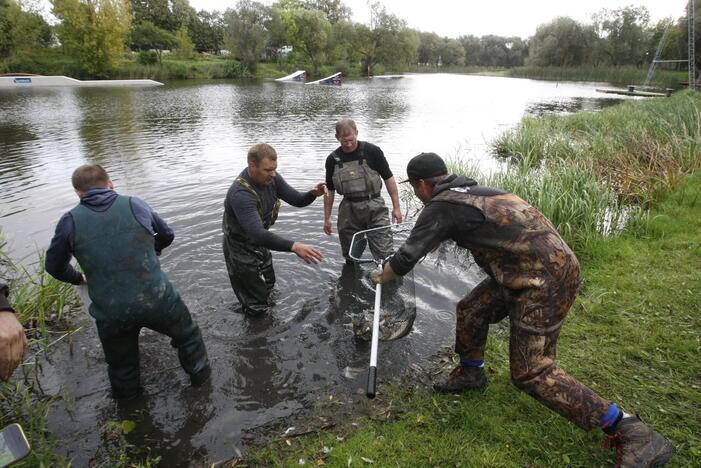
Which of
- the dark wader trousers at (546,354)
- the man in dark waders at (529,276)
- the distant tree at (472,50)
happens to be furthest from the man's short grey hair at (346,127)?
the distant tree at (472,50)

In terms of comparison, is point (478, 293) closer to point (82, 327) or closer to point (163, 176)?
point (82, 327)

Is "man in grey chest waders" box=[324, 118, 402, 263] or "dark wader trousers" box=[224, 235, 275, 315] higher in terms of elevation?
"man in grey chest waders" box=[324, 118, 402, 263]

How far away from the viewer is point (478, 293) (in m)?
3.47

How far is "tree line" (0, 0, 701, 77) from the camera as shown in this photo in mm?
50500

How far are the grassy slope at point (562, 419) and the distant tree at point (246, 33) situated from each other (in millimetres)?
67327

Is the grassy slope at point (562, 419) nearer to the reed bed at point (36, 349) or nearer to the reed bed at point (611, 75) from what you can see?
the reed bed at point (36, 349)

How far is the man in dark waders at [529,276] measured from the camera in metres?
2.84

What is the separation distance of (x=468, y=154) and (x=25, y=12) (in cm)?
6599

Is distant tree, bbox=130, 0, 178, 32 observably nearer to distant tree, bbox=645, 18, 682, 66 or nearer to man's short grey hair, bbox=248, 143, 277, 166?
distant tree, bbox=645, 18, 682, 66

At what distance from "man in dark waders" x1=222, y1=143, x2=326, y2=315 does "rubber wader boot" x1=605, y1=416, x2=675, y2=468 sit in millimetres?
2771

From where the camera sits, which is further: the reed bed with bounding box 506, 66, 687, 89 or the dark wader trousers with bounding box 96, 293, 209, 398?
the reed bed with bounding box 506, 66, 687, 89

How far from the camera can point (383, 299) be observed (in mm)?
4457

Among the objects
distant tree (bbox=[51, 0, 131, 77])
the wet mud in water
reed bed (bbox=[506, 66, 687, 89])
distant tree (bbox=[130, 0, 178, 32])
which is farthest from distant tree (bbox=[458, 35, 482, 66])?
the wet mud in water

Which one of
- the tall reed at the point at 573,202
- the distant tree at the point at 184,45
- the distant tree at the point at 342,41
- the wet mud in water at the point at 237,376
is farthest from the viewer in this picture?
the distant tree at the point at 342,41
